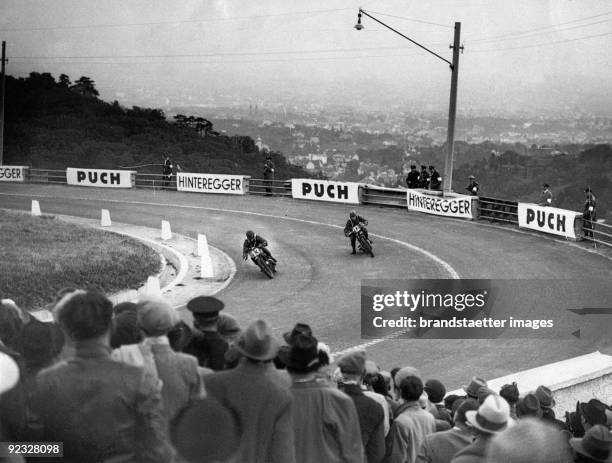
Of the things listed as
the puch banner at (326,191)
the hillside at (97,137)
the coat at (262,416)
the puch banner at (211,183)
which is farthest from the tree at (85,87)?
the coat at (262,416)

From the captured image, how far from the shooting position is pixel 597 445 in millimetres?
5516

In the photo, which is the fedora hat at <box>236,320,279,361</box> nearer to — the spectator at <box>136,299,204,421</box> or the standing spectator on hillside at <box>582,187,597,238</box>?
the spectator at <box>136,299,204,421</box>

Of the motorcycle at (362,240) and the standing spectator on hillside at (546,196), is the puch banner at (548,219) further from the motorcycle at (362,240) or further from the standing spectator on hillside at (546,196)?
the motorcycle at (362,240)

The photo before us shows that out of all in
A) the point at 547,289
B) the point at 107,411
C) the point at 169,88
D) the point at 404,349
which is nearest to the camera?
the point at 107,411

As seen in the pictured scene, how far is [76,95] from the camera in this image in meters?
85.8

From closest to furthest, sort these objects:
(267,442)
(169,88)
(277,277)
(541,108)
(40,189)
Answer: (267,442) < (277,277) < (40,189) < (169,88) < (541,108)

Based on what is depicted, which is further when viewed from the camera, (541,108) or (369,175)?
(541,108)

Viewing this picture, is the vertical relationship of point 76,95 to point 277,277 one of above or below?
above

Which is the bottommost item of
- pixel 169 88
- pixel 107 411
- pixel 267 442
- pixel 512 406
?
pixel 512 406

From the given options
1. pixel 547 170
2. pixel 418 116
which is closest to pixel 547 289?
pixel 547 170

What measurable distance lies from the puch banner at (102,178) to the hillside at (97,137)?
18401 mm

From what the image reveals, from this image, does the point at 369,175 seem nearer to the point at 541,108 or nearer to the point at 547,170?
the point at 547,170

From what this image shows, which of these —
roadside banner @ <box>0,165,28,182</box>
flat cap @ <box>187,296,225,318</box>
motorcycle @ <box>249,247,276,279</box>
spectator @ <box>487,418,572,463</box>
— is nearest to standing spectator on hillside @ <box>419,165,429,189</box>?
motorcycle @ <box>249,247,276,279</box>

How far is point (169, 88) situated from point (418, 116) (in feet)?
113
